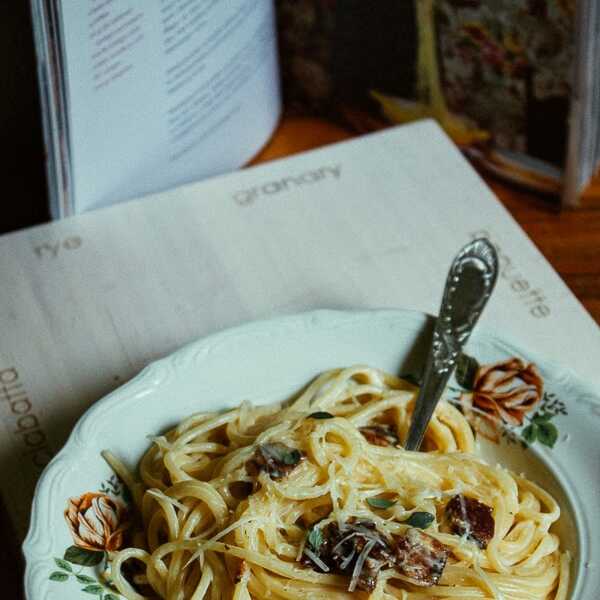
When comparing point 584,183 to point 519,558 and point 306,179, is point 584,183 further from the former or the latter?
point 519,558

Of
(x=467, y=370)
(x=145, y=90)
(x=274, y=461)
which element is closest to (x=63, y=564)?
(x=274, y=461)

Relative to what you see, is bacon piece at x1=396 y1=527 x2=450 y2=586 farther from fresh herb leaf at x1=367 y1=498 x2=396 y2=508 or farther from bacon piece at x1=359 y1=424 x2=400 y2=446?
bacon piece at x1=359 y1=424 x2=400 y2=446

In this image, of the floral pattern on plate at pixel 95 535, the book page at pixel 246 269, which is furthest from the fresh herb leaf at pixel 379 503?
the book page at pixel 246 269

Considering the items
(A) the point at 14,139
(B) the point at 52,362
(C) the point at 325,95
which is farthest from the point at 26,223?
(C) the point at 325,95

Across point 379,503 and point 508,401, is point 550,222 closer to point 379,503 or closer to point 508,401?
point 508,401

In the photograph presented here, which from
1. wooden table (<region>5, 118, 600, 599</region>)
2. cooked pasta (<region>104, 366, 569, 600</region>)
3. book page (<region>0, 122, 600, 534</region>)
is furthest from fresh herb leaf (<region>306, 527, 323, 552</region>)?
wooden table (<region>5, 118, 600, 599</region>)

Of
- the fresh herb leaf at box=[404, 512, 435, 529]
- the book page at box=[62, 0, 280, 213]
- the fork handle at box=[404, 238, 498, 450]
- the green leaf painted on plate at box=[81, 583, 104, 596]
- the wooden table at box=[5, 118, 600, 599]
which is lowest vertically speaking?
the wooden table at box=[5, 118, 600, 599]
